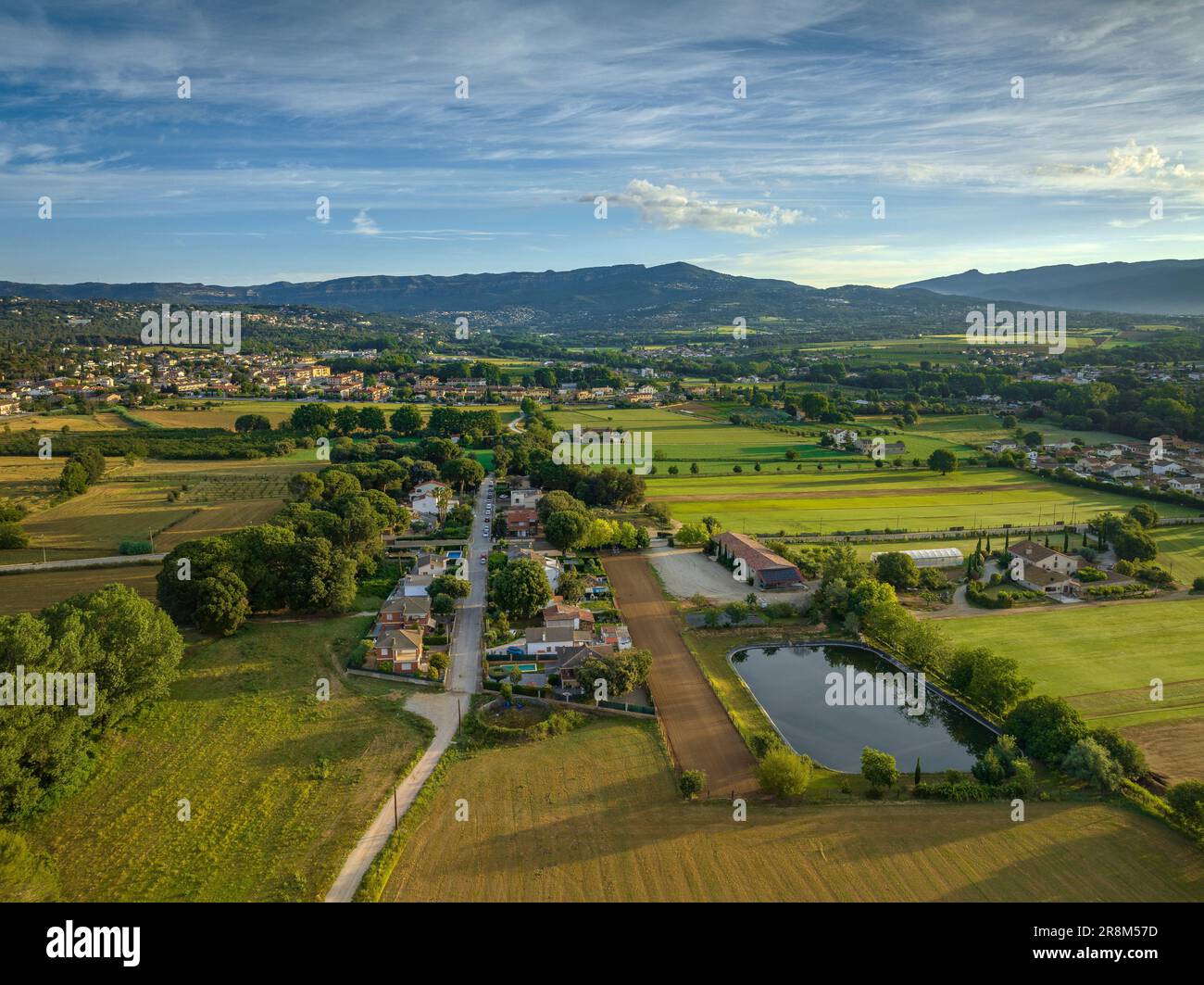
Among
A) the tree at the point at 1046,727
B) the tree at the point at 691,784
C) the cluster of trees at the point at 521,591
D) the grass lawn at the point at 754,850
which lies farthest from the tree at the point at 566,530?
the tree at the point at 1046,727

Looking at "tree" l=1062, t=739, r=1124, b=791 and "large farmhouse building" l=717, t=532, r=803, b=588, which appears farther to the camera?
"large farmhouse building" l=717, t=532, r=803, b=588

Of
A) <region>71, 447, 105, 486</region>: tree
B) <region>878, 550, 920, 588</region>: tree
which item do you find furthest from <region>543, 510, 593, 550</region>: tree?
<region>71, 447, 105, 486</region>: tree

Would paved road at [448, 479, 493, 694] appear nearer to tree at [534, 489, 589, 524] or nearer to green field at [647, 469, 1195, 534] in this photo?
tree at [534, 489, 589, 524]

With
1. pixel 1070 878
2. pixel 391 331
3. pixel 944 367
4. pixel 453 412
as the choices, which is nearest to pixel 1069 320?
pixel 944 367

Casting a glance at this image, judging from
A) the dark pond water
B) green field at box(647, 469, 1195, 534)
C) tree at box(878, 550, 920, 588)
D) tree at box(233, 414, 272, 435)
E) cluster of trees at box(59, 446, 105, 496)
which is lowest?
the dark pond water

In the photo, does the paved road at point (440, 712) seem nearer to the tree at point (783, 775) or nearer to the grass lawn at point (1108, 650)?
the tree at point (783, 775)

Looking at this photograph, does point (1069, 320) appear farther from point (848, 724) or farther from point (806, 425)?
point (848, 724)

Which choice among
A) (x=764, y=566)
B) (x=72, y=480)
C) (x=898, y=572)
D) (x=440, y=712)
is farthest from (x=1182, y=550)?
(x=72, y=480)
